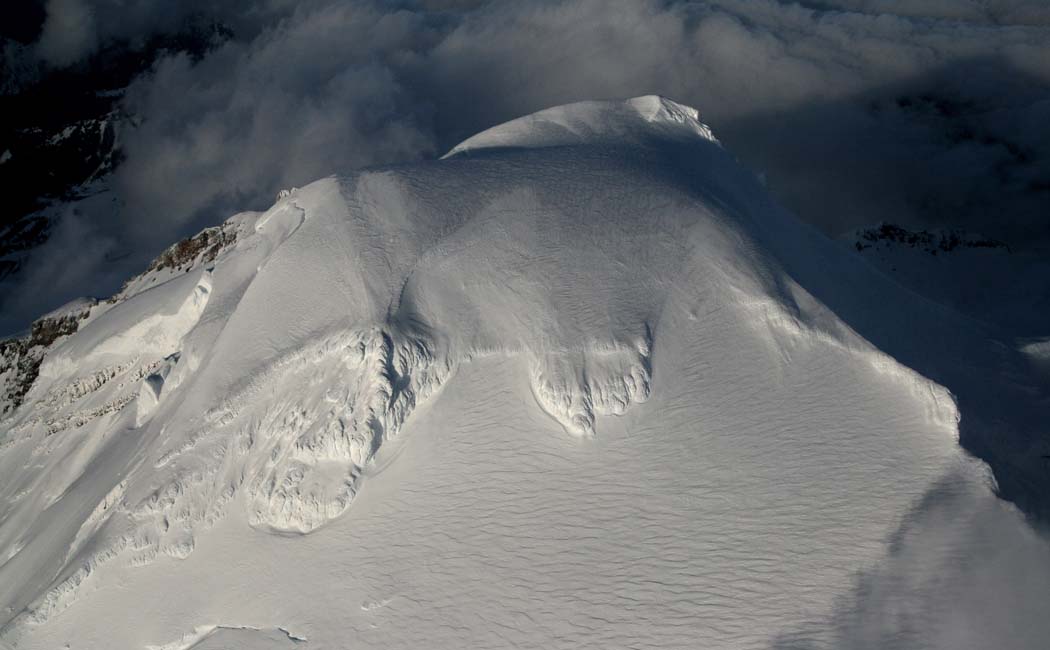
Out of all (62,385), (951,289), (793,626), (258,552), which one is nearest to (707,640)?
(793,626)

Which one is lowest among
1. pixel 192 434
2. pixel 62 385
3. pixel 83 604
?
pixel 62 385

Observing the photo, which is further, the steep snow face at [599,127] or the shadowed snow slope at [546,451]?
the steep snow face at [599,127]

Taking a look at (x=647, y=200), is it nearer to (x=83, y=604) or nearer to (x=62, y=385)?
(x=83, y=604)

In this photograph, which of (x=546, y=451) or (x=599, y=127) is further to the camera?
(x=599, y=127)

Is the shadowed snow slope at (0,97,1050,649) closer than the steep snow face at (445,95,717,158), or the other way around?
the shadowed snow slope at (0,97,1050,649)

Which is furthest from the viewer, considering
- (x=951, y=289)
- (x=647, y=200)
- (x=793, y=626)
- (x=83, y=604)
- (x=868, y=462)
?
(x=951, y=289)

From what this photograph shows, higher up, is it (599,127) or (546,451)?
(546,451)

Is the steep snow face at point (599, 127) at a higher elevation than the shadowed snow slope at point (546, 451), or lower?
lower

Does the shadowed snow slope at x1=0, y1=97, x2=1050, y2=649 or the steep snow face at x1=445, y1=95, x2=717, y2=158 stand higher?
the shadowed snow slope at x1=0, y1=97, x2=1050, y2=649
